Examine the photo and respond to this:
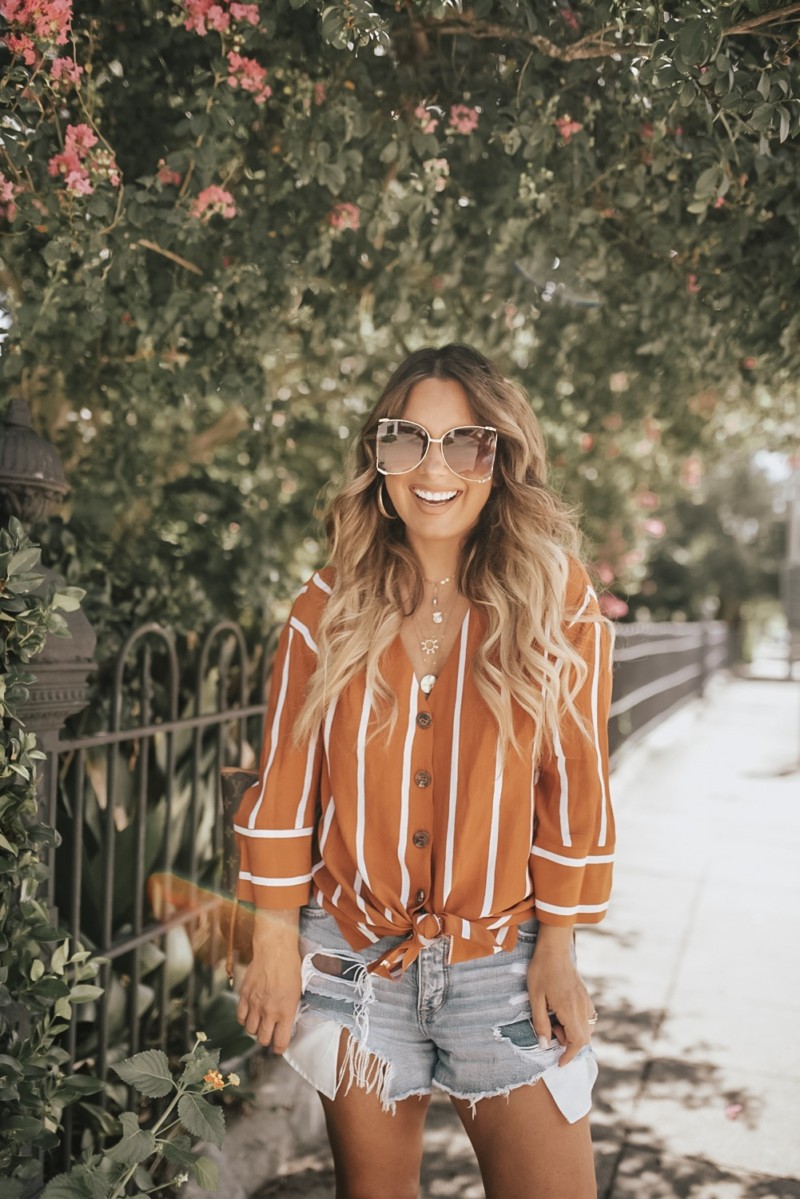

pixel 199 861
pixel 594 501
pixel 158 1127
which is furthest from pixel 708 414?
pixel 158 1127

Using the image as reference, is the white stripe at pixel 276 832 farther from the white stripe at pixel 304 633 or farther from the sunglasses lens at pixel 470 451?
the sunglasses lens at pixel 470 451

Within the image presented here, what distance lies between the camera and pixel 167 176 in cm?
262

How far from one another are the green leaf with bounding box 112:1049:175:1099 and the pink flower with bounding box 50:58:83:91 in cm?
206

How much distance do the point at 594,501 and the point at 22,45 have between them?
6765 millimetres

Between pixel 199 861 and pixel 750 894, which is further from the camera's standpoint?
pixel 750 894

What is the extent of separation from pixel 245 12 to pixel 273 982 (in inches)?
84.4

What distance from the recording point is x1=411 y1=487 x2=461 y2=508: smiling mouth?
6.87ft

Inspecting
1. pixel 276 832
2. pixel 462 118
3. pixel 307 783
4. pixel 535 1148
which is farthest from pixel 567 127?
pixel 535 1148

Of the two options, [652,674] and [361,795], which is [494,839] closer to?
[361,795]

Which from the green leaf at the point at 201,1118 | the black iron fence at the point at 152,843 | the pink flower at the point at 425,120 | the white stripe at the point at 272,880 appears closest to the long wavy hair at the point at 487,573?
the white stripe at the point at 272,880

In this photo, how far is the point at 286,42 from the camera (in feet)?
8.64

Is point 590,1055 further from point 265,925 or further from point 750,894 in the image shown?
point 750,894

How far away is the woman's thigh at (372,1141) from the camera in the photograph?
1.96m

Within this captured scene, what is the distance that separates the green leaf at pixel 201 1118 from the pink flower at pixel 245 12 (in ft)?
7.64
